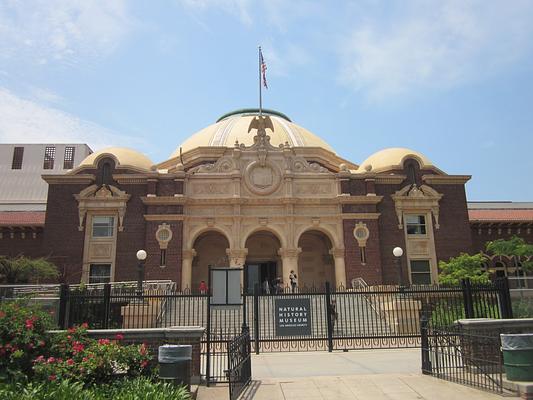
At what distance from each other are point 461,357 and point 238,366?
507cm

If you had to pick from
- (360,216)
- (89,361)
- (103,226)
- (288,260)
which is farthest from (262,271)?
(89,361)

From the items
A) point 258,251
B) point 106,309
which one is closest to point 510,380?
point 106,309

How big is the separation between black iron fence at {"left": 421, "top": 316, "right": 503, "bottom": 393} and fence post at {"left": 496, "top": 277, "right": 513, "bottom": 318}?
325cm

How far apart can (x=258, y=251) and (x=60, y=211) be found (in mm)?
14272

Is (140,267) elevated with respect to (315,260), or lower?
lower

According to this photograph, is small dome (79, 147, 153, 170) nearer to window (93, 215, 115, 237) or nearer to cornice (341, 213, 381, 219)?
window (93, 215, 115, 237)

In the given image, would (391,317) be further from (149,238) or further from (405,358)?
(149,238)

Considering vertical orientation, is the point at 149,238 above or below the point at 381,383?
above

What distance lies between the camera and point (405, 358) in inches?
547

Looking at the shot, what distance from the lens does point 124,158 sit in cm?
3350

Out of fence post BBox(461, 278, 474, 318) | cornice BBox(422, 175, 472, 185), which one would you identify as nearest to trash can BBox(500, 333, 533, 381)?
fence post BBox(461, 278, 474, 318)

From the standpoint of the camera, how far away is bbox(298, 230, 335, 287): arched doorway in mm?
34281

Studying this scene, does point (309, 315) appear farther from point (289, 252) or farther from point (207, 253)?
point (207, 253)

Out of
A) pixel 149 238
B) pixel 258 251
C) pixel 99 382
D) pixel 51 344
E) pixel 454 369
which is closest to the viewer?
pixel 99 382
